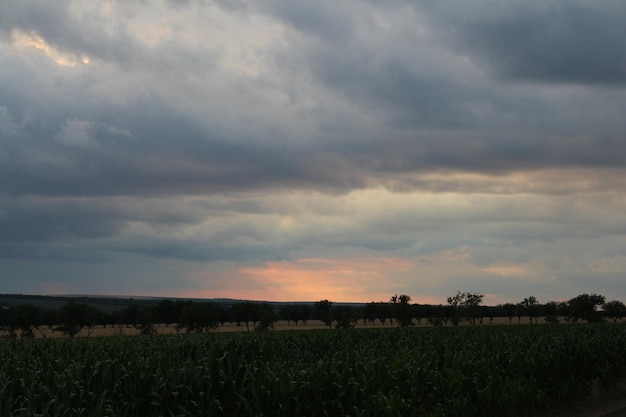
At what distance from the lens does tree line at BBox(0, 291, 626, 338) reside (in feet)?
443

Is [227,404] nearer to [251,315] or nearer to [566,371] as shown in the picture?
[566,371]

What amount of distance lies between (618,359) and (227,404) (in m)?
17.3

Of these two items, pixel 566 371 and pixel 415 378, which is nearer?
pixel 415 378

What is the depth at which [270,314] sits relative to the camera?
148 meters

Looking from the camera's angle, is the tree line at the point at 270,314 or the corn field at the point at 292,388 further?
the tree line at the point at 270,314

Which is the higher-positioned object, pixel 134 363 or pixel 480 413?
pixel 134 363

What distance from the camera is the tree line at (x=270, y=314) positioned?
13500cm

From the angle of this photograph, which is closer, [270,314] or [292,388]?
[292,388]

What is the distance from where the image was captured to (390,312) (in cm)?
15938

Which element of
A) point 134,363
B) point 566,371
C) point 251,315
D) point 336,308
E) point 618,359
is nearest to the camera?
point 134,363

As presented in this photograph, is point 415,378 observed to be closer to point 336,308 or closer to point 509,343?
point 509,343

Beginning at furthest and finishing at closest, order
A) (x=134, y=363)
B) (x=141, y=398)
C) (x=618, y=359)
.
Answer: (x=618, y=359) → (x=134, y=363) → (x=141, y=398)

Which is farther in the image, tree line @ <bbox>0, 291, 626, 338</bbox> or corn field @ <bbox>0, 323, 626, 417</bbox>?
tree line @ <bbox>0, 291, 626, 338</bbox>

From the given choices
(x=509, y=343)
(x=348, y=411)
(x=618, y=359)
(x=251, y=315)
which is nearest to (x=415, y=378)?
(x=348, y=411)
